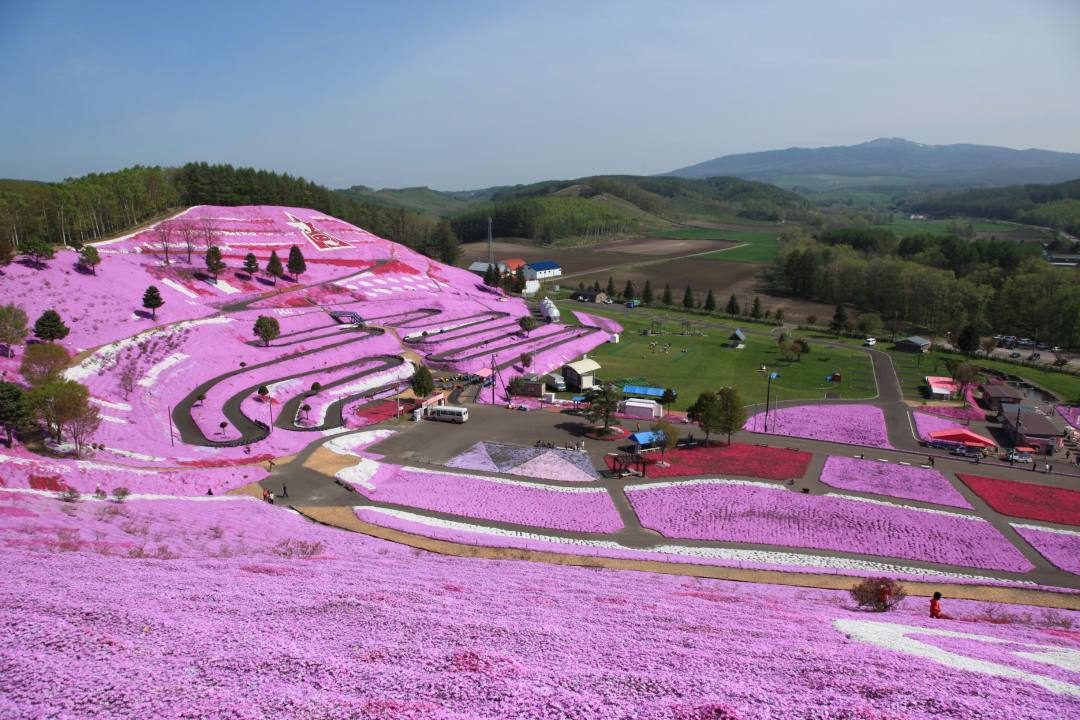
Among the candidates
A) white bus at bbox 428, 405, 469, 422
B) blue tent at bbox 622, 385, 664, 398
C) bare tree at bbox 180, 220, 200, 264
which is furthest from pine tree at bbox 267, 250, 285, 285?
blue tent at bbox 622, 385, 664, 398

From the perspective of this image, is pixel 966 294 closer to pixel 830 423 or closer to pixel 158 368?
pixel 830 423

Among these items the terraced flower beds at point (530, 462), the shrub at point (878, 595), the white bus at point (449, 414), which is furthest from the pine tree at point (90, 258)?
the shrub at point (878, 595)

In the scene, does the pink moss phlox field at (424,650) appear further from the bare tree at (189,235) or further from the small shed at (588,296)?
the small shed at (588,296)

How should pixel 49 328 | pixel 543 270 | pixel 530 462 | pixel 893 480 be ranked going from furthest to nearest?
pixel 543 270, pixel 49 328, pixel 530 462, pixel 893 480

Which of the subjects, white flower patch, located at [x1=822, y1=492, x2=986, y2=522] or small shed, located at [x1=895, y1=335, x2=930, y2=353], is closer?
white flower patch, located at [x1=822, y1=492, x2=986, y2=522]

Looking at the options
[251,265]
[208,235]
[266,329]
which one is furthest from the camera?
[208,235]

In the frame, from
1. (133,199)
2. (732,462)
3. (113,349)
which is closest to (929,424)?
(732,462)

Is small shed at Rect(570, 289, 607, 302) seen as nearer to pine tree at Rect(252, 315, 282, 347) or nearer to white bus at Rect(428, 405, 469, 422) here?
pine tree at Rect(252, 315, 282, 347)
